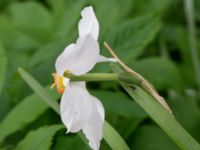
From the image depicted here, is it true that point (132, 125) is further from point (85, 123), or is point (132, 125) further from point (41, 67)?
point (85, 123)

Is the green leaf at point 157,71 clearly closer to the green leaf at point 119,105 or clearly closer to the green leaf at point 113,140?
the green leaf at point 119,105

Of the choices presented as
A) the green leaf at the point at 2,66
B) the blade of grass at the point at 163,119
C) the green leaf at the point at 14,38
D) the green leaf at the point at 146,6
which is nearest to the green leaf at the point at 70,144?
the green leaf at the point at 2,66

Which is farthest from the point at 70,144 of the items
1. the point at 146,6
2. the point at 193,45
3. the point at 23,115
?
the point at 146,6

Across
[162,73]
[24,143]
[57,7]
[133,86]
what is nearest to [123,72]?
[133,86]

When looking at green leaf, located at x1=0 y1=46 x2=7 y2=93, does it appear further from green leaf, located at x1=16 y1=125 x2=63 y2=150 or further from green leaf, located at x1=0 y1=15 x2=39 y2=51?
green leaf, located at x1=0 y1=15 x2=39 y2=51

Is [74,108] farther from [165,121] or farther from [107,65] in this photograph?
[107,65]

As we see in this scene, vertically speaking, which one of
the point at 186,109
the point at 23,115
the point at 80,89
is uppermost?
the point at 80,89

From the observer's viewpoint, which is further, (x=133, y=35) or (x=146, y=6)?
(x=146, y=6)
